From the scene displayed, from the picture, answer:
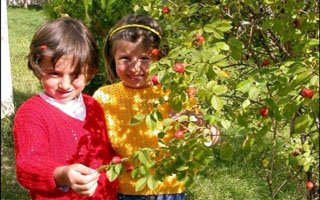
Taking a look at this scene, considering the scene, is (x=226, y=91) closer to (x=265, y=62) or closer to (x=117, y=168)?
(x=117, y=168)

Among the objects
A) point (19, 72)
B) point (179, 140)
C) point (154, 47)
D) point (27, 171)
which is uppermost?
point (154, 47)

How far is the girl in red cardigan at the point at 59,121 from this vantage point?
5.54 ft

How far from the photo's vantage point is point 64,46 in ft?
6.02

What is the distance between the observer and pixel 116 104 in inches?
79.4

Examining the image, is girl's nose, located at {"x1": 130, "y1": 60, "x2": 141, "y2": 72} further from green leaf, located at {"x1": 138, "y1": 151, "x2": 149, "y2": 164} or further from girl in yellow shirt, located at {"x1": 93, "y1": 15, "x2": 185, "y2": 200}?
green leaf, located at {"x1": 138, "y1": 151, "x2": 149, "y2": 164}

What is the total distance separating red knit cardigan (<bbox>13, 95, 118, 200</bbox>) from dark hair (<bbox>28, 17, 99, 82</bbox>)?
0.39 feet

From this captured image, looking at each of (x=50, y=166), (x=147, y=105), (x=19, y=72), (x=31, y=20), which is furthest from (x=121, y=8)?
(x=31, y=20)

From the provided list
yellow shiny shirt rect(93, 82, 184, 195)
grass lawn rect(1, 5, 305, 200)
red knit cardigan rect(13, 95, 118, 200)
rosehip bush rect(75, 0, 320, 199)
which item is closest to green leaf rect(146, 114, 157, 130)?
rosehip bush rect(75, 0, 320, 199)

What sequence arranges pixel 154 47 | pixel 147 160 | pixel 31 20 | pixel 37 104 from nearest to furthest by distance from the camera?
pixel 147 160, pixel 37 104, pixel 154 47, pixel 31 20

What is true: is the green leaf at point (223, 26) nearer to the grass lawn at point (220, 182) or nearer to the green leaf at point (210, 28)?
the green leaf at point (210, 28)

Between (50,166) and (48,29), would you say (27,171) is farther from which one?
(48,29)

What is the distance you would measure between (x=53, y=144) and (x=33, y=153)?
12 cm

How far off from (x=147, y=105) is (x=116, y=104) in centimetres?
11

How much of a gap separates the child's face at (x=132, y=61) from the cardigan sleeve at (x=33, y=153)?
34 centimetres
